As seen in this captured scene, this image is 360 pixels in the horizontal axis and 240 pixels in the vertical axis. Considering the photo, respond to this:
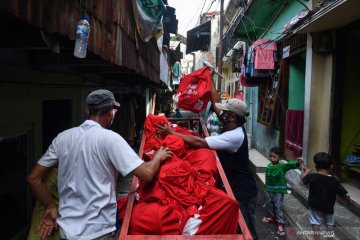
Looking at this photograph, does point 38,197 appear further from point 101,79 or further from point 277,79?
point 277,79

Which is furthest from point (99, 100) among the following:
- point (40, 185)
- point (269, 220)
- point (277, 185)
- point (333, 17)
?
point (333, 17)

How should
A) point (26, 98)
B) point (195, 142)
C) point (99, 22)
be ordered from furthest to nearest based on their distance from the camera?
point (26, 98), point (195, 142), point (99, 22)

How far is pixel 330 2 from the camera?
16.4 ft

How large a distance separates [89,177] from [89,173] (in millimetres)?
32

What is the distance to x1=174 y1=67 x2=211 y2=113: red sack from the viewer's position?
4352 mm

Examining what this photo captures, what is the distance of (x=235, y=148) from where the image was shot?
147 inches

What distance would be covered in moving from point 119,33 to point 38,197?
7.20 ft

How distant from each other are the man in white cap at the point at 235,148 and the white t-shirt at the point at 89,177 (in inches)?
53.6

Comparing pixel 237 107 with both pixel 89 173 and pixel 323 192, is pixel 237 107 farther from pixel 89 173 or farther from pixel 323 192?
pixel 89 173

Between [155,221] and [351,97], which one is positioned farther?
[351,97]

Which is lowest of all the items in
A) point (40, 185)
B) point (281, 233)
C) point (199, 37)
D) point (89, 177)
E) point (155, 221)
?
point (281, 233)

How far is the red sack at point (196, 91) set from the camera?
4.35m

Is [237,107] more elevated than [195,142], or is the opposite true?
[237,107]

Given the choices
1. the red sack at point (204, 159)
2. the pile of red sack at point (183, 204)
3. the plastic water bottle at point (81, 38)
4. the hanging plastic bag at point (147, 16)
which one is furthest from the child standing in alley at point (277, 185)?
the plastic water bottle at point (81, 38)
